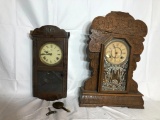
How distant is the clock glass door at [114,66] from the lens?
42.1 inches

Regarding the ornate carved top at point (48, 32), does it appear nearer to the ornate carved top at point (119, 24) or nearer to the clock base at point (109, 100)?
the ornate carved top at point (119, 24)

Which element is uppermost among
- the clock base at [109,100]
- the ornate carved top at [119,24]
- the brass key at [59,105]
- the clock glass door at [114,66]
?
Answer: the ornate carved top at [119,24]

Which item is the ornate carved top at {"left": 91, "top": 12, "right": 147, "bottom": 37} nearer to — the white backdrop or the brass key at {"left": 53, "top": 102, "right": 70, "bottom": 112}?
the white backdrop

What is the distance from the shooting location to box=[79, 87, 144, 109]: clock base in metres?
1.08

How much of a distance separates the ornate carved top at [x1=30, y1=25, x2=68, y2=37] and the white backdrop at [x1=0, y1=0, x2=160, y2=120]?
0.28ft

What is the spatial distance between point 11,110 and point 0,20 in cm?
56

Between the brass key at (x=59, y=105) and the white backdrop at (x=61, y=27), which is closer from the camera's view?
the brass key at (x=59, y=105)

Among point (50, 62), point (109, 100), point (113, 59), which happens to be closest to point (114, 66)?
point (113, 59)

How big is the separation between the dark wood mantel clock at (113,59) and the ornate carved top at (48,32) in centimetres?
18

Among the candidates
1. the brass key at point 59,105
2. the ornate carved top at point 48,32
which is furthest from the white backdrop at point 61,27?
the brass key at point 59,105

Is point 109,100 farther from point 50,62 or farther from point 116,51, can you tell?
point 50,62

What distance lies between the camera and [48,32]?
1099mm

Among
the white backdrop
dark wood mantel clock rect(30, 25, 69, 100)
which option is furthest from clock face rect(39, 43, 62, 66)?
the white backdrop

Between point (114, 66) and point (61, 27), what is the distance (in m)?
0.42
